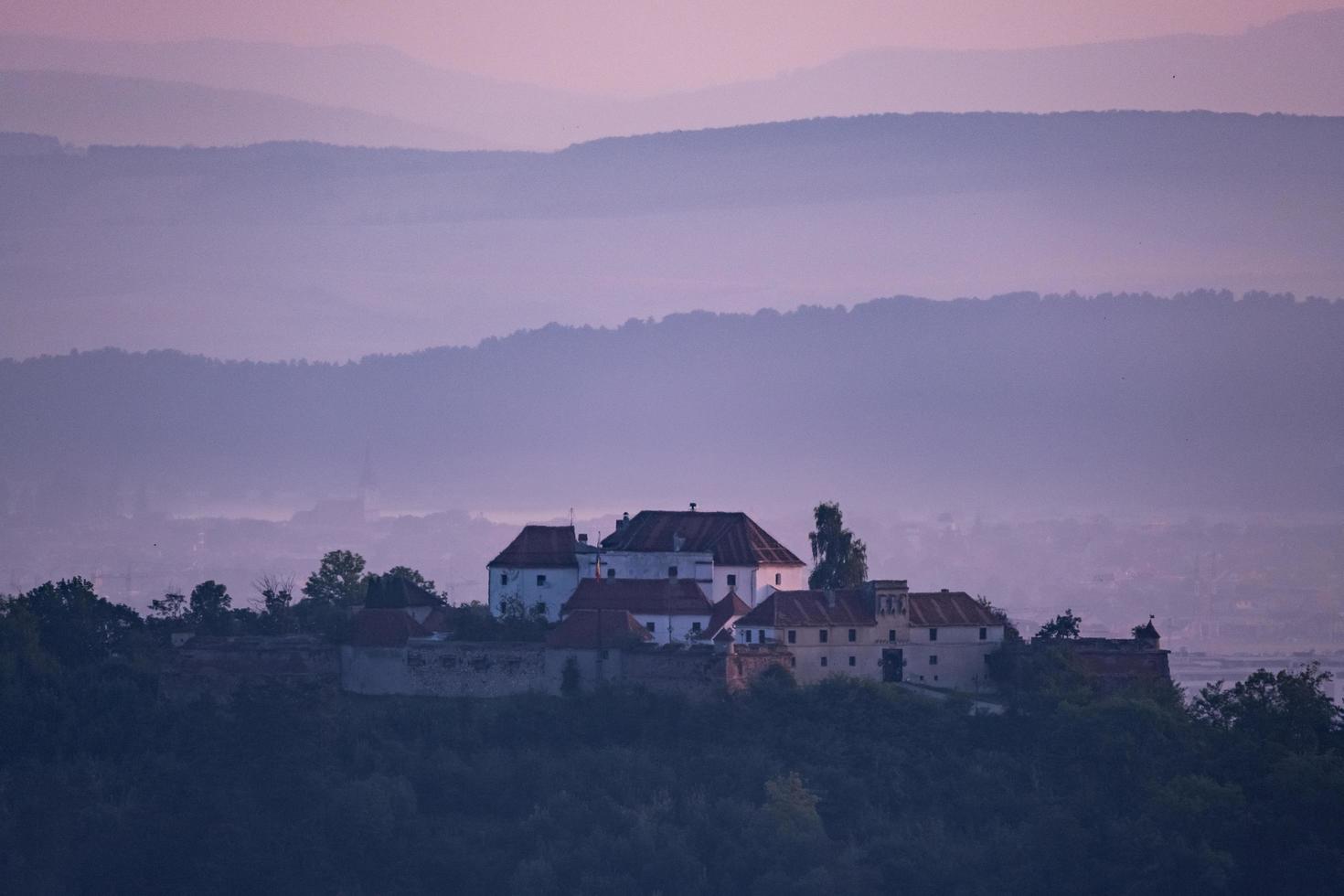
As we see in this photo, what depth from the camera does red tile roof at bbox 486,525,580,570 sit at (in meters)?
93.0

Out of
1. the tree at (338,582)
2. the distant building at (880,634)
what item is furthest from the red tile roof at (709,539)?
the tree at (338,582)

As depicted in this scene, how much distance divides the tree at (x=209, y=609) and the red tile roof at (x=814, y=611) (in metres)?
21.0

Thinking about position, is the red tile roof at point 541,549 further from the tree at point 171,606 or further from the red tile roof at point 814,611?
the tree at point 171,606

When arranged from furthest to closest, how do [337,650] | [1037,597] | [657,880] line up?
1. [1037,597]
2. [337,650]
3. [657,880]

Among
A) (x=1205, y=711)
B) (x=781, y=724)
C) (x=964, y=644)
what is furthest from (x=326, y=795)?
(x=1205, y=711)

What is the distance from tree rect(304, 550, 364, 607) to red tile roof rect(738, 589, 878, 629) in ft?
62.2

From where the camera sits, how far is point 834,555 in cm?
9606

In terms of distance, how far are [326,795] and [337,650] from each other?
5.43 m

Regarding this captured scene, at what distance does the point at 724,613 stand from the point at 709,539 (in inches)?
167

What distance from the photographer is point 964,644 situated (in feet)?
289

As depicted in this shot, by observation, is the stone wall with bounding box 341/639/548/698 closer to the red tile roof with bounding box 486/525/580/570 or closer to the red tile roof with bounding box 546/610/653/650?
the red tile roof with bounding box 546/610/653/650

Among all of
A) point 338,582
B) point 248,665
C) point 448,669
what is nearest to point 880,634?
point 448,669

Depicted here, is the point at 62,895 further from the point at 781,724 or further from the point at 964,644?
the point at 964,644

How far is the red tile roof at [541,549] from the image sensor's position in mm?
93000
